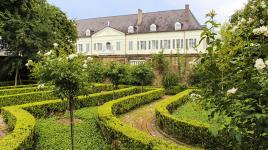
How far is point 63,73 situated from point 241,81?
15.7 feet

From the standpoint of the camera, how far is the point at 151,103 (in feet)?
50.5

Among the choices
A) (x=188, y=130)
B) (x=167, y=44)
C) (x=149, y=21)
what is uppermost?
(x=149, y=21)

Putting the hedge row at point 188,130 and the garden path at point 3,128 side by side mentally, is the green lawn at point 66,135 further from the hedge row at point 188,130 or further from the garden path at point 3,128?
the hedge row at point 188,130

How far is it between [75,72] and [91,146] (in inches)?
81.2

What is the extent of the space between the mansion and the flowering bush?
107 ft

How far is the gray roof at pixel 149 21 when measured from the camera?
37.0m

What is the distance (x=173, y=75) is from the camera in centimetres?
2120

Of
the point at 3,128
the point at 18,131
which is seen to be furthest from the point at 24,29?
the point at 18,131

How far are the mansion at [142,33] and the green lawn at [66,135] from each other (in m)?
27.1

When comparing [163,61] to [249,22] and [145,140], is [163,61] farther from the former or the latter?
[249,22]

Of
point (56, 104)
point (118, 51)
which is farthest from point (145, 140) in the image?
point (118, 51)

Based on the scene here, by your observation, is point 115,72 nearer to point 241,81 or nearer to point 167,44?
point 241,81

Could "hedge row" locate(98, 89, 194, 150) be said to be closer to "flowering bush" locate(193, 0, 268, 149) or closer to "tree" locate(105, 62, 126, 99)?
"flowering bush" locate(193, 0, 268, 149)

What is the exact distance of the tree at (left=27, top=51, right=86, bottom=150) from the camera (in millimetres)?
6707
